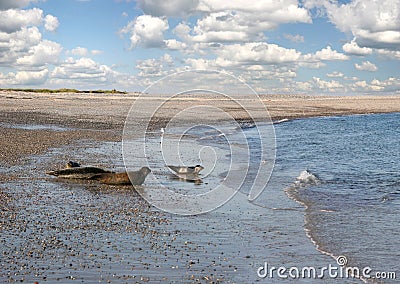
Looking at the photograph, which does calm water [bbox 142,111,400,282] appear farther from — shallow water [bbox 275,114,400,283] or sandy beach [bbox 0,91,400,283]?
sandy beach [bbox 0,91,400,283]

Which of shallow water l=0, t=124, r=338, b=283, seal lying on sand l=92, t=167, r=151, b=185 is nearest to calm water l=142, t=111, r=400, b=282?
shallow water l=0, t=124, r=338, b=283

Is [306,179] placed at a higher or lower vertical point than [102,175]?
lower

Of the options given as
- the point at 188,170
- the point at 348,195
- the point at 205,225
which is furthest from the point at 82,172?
the point at 348,195

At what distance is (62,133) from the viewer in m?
31.5

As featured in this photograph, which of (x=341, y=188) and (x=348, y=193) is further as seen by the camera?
(x=341, y=188)

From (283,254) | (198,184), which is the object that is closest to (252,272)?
(283,254)

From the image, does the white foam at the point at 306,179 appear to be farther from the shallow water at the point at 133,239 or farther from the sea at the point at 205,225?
the shallow water at the point at 133,239

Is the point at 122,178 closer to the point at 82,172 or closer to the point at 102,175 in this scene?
the point at 102,175

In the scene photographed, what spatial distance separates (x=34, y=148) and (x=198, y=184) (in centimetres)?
998

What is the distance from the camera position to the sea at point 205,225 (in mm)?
8211

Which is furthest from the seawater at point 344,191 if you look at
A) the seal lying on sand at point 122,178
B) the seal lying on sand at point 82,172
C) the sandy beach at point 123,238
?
the seal lying on sand at point 82,172

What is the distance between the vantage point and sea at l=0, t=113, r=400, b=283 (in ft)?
26.9

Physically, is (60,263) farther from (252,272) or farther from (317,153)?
(317,153)

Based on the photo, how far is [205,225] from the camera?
437 inches
